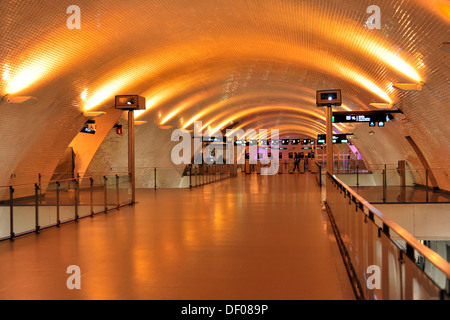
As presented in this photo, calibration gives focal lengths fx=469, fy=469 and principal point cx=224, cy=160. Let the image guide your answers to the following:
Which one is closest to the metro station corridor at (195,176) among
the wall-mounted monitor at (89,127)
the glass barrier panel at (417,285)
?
the glass barrier panel at (417,285)

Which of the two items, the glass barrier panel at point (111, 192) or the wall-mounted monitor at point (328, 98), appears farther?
the wall-mounted monitor at point (328, 98)

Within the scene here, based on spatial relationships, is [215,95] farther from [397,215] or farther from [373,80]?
[397,215]

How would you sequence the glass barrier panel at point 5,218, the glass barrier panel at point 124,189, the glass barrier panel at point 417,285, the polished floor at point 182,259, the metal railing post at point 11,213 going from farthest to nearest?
the glass barrier panel at point 124,189 < the glass barrier panel at point 5,218 < the metal railing post at point 11,213 < the polished floor at point 182,259 < the glass barrier panel at point 417,285

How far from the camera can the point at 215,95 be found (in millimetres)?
21750

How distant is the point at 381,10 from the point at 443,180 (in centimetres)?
880

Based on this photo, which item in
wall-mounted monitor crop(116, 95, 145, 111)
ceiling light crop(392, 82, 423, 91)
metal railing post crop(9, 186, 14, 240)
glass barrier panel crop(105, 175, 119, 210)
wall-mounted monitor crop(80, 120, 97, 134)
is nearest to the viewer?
metal railing post crop(9, 186, 14, 240)

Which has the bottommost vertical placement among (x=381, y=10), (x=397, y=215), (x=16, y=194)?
(x=397, y=215)

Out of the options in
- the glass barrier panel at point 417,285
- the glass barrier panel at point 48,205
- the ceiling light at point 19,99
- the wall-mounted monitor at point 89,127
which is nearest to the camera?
the glass barrier panel at point 417,285

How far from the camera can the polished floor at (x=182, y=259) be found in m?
4.51

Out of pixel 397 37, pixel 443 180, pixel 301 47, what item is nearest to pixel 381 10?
pixel 397 37

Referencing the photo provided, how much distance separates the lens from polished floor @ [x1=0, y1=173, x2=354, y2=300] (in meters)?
4.51

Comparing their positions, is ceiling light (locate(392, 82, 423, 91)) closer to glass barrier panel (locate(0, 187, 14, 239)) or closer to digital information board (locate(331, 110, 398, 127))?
digital information board (locate(331, 110, 398, 127))

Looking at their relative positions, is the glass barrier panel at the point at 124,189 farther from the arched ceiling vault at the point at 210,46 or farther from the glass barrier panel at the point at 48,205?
the glass barrier panel at the point at 48,205

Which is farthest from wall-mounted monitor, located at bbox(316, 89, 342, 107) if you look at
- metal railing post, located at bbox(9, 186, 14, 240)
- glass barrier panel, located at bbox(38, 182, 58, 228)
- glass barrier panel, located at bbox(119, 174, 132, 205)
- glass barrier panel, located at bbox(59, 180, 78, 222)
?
metal railing post, located at bbox(9, 186, 14, 240)
